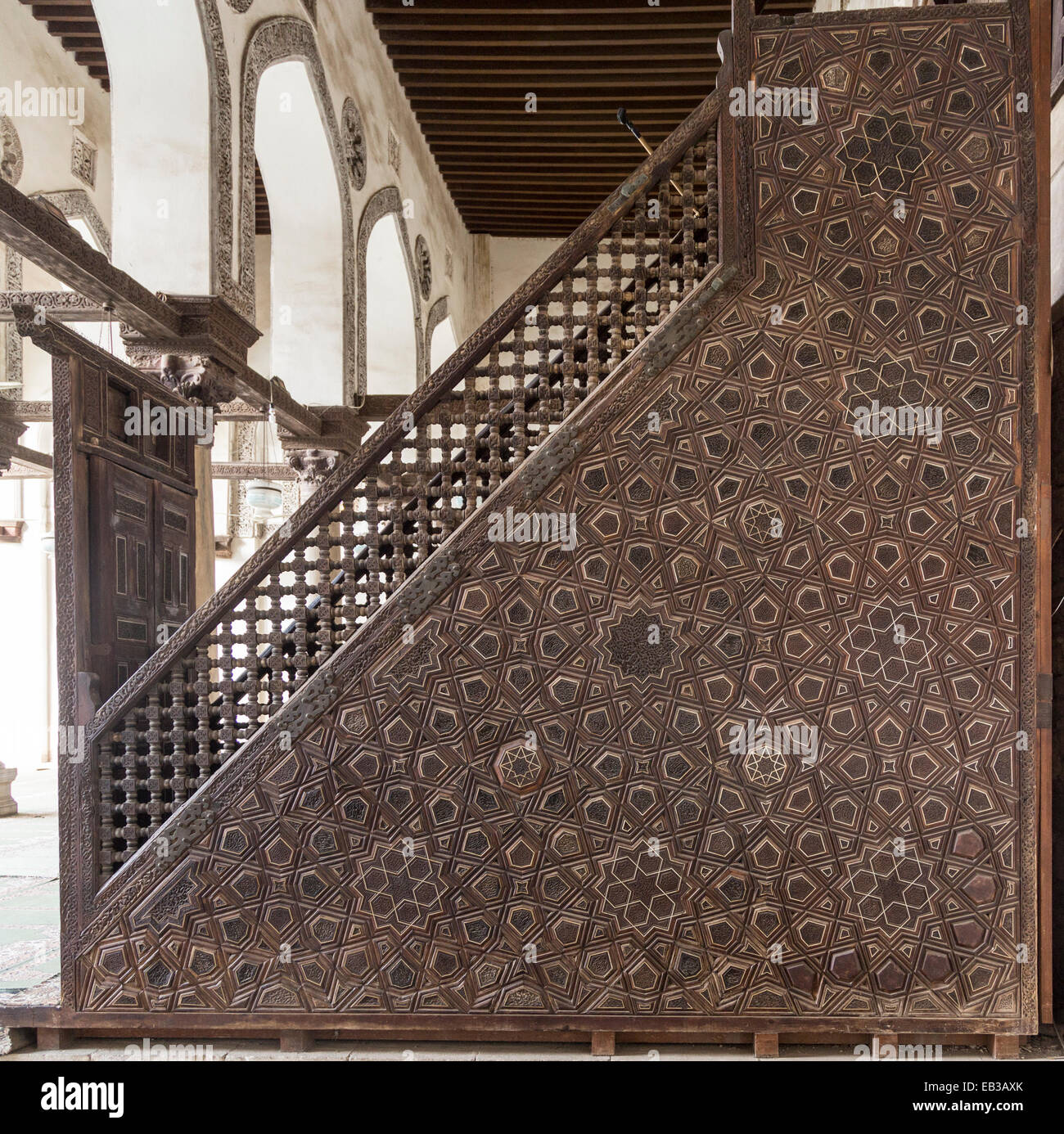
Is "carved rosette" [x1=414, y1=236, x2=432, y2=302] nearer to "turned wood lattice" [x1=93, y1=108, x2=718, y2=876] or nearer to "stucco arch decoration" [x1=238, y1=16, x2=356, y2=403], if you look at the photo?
"stucco arch decoration" [x1=238, y1=16, x2=356, y2=403]

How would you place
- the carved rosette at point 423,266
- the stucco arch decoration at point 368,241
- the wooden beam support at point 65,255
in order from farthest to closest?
the carved rosette at point 423,266, the stucco arch decoration at point 368,241, the wooden beam support at point 65,255

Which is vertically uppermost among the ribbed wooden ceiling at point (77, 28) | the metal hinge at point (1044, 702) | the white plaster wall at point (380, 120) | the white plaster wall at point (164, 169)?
the ribbed wooden ceiling at point (77, 28)

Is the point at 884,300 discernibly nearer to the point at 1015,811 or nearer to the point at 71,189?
the point at 1015,811

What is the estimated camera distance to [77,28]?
7.53m

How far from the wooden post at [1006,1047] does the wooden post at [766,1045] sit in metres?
0.63

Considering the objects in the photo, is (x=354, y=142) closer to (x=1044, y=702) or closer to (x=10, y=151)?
(x=10, y=151)

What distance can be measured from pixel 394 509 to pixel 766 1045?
1978mm

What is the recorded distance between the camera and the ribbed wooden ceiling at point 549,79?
294 inches

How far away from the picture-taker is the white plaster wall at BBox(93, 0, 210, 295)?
4883 mm

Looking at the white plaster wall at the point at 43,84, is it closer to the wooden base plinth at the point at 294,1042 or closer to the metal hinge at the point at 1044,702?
the wooden base plinth at the point at 294,1042

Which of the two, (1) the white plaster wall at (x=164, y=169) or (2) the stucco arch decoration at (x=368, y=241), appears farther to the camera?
(2) the stucco arch decoration at (x=368, y=241)

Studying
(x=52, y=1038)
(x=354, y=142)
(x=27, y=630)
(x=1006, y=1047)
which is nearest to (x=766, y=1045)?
(x=1006, y=1047)

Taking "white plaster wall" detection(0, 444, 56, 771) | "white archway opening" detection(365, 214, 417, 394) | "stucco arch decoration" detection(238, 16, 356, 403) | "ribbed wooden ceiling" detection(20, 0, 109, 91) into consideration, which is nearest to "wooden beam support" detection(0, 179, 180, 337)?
"stucco arch decoration" detection(238, 16, 356, 403)

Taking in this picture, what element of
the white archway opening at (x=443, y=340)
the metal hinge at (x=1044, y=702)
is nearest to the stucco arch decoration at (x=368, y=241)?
the white archway opening at (x=443, y=340)
